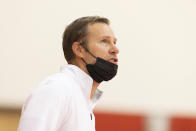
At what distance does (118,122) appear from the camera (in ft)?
8.48

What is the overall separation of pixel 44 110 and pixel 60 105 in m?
0.05

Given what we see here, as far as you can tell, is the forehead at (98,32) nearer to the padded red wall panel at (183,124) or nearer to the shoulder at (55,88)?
the shoulder at (55,88)

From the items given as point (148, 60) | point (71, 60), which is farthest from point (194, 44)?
point (71, 60)

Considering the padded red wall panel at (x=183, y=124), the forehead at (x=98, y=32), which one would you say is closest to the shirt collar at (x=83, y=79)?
the forehead at (x=98, y=32)

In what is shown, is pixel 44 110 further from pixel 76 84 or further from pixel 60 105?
pixel 76 84

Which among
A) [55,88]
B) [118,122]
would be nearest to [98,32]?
[55,88]

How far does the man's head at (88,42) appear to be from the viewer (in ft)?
5.02

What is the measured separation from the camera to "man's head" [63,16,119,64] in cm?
153

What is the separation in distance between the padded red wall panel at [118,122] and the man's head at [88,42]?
1050 millimetres

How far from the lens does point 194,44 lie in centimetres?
302

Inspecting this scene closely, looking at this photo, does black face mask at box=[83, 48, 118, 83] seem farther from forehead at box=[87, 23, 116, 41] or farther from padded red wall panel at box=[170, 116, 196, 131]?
padded red wall panel at box=[170, 116, 196, 131]

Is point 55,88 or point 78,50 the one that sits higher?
point 78,50

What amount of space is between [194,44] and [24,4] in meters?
1.23

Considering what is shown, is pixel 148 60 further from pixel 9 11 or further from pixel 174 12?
pixel 9 11
